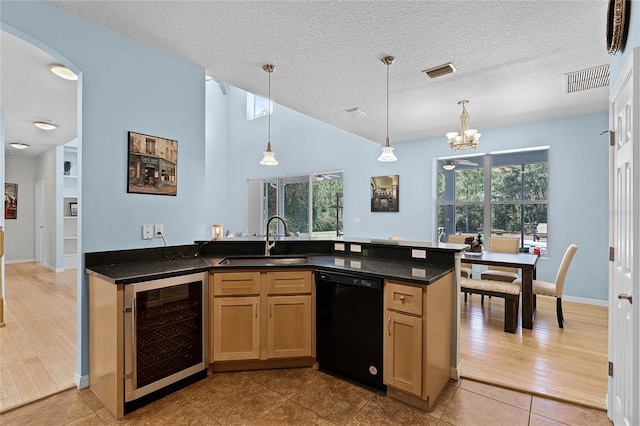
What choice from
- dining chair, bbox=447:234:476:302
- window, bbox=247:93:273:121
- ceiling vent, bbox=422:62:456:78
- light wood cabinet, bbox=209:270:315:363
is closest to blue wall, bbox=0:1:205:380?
light wood cabinet, bbox=209:270:315:363

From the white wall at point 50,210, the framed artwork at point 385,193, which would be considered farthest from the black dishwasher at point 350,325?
the white wall at point 50,210

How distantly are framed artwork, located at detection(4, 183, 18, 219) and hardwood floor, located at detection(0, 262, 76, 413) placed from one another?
9.17 ft

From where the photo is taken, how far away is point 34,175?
25.2ft

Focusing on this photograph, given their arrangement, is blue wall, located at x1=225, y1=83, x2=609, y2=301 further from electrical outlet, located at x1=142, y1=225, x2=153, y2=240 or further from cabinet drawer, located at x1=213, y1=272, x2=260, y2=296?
electrical outlet, located at x1=142, y1=225, x2=153, y2=240

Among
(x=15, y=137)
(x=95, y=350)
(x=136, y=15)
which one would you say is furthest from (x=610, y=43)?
(x=15, y=137)

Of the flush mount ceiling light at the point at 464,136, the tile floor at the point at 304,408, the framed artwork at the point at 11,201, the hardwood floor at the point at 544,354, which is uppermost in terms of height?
the flush mount ceiling light at the point at 464,136

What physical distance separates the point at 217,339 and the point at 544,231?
5094mm

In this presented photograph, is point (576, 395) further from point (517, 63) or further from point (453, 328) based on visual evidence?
point (517, 63)

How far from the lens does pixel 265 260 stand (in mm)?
2836

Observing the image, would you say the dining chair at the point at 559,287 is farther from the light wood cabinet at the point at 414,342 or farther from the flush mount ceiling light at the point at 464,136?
the light wood cabinet at the point at 414,342

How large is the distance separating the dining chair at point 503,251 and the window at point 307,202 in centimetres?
329

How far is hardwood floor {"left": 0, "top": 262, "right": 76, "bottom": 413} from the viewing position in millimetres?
2283

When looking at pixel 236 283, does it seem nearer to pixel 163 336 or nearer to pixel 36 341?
pixel 163 336

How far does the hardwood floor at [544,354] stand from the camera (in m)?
2.32
